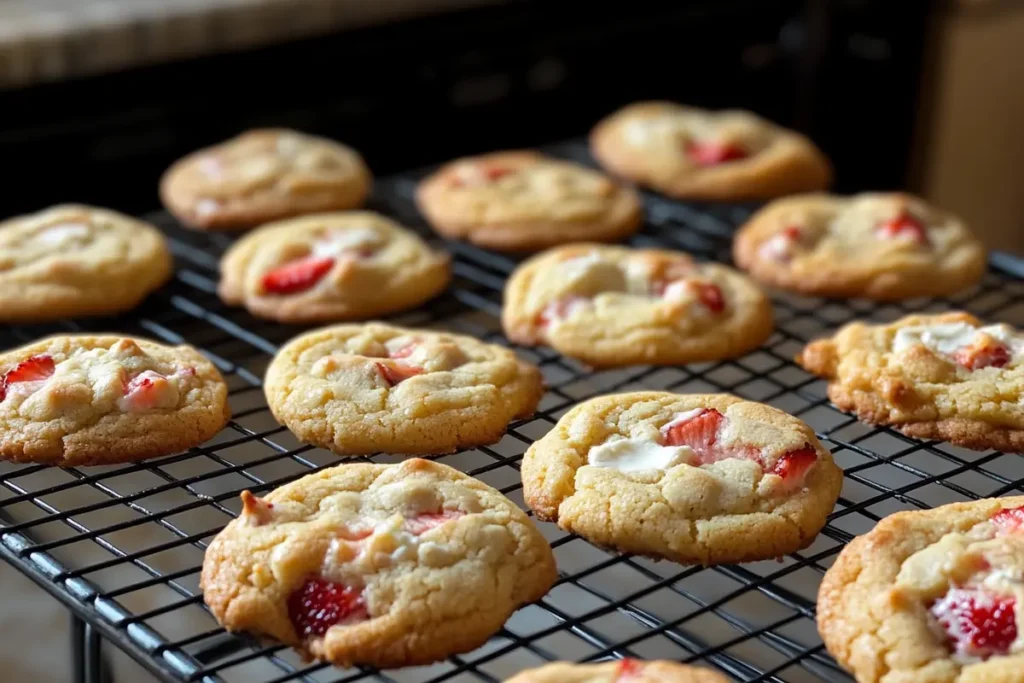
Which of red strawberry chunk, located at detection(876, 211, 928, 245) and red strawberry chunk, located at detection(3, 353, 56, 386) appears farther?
red strawberry chunk, located at detection(876, 211, 928, 245)

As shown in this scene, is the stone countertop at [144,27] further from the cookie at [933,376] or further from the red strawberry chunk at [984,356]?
the red strawberry chunk at [984,356]

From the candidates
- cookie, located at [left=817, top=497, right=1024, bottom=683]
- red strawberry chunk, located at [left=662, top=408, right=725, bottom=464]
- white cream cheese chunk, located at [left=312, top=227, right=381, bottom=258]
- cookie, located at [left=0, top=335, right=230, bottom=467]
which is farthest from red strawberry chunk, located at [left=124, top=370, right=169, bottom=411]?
cookie, located at [left=817, top=497, right=1024, bottom=683]

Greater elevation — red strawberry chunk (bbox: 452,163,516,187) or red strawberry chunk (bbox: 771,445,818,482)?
red strawberry chunk (bbox: 452,163,516,187)

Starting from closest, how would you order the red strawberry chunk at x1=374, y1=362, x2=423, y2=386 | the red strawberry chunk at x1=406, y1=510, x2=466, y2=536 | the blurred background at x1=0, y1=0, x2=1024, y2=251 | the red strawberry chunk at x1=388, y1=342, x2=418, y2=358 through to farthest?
the red strawberry chunk at x1=406, y1=510, x2=466, y2=536 < the red strawberry chunk at x1=374, y1=362, x2=423, y2=386 < the red strawberry chunk at x1=388, y1=342, x2=418, y2=358 < the blurred background at x1=0, y1=0, x2=1024, y2=251

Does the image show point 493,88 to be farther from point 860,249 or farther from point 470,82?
point 860,249

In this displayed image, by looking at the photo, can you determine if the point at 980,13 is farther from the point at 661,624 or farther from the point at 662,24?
the point at 661,624

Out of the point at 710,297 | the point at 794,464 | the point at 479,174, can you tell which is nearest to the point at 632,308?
the point at 710,297

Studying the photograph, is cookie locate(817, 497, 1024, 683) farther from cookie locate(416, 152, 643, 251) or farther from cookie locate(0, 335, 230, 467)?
cookie locate(416, 152, 643, 251)
